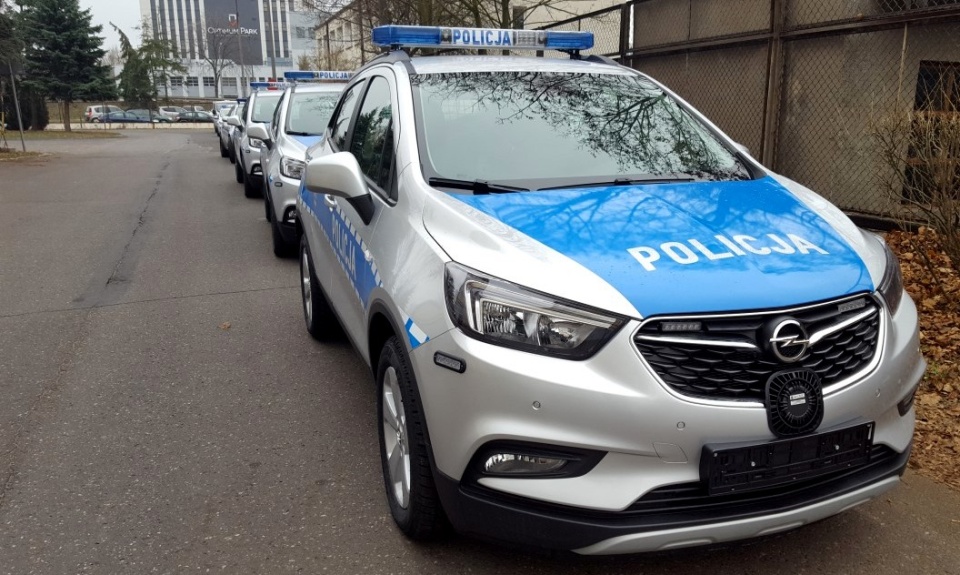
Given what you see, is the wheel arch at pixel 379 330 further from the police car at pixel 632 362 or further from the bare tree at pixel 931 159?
the bare tree at pixel 931 159

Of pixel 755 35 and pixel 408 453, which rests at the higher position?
pixel 755 35

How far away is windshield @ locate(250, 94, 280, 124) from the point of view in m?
14.0

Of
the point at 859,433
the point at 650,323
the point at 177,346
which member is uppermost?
the point at 650,323

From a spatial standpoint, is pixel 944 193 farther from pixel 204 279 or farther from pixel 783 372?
pixel 204 279

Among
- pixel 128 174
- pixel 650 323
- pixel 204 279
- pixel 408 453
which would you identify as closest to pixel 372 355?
pixel 408 453

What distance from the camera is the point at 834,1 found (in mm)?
8375

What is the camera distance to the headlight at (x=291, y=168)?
804 cm

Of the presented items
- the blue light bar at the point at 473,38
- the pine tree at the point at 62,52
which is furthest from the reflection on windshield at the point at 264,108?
the pine tree at the point at 62,52

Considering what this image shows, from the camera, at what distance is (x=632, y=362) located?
2381 mm

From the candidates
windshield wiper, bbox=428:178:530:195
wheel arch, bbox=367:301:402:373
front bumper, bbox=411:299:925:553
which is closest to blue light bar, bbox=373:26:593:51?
windshield wiper, bbox=428:178:530:195

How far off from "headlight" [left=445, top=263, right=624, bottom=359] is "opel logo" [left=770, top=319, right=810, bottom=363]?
0.47m

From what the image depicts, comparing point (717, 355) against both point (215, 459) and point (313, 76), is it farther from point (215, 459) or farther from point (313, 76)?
point (313, 76)

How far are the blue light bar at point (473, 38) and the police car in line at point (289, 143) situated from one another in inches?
138

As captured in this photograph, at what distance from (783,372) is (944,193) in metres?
3.30
